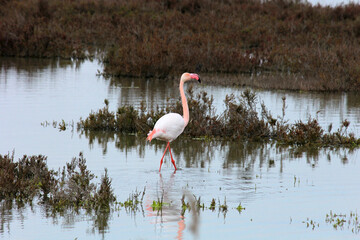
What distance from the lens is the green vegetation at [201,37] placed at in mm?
20781

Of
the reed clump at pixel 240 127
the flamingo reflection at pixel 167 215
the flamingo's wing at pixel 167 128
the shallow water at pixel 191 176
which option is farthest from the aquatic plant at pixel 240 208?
the reed clump at pixel 240 127

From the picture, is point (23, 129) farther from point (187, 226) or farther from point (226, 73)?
point (226, 73)

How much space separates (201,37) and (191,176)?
16850 millimetres

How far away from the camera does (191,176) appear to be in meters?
8.98

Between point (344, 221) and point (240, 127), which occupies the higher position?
point (240, 127)

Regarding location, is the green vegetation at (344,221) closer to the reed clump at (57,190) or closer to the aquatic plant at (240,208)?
the aquatic plant at (240,208)

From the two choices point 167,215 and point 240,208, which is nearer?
point 167,215

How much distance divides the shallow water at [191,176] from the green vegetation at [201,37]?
3915mm

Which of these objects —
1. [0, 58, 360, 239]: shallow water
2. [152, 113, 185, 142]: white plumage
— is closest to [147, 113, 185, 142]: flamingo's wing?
[152, 113, 185, 142]: white plumage

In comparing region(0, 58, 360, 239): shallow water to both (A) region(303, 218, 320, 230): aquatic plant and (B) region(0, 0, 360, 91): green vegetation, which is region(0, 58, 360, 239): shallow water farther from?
(B) region(0, 0, 360, 91): green vegetation

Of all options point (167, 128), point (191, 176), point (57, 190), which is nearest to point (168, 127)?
point (167, 128)

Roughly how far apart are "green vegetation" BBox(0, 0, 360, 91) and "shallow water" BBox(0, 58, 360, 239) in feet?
12.8

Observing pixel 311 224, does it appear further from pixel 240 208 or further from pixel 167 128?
pixel 167 128

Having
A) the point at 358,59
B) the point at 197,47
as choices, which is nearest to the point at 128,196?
the point at 358,59
